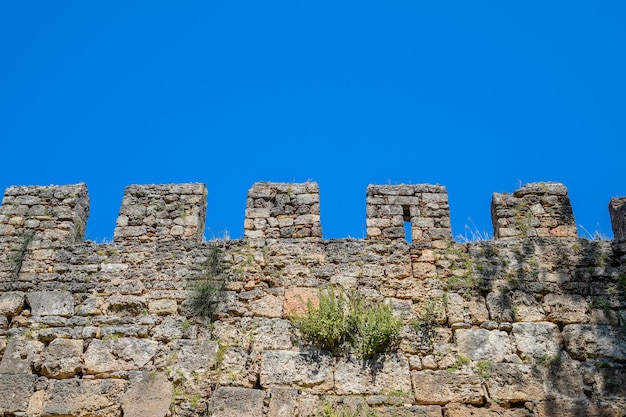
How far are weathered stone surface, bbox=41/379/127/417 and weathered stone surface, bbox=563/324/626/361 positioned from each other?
4.77 meters

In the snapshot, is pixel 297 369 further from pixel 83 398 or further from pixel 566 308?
pixel 566 308

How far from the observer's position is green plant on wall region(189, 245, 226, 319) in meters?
7.45

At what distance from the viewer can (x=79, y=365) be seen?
7.09 m

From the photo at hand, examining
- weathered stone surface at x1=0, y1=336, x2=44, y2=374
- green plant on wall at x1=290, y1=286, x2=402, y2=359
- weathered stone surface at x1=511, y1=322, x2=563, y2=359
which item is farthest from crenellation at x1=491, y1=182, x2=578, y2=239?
weathered stone surface at x1=0, y1=336, x2=44, y2=374

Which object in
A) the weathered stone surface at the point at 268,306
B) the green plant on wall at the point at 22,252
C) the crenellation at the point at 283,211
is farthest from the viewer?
the crenellation at the point at 283,211

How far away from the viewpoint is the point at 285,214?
816 cm

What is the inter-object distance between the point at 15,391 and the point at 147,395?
4.60ft

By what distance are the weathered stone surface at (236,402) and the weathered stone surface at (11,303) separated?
2605 mm

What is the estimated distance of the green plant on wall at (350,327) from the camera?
7.03 m

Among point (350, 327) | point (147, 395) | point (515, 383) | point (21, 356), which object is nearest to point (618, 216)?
point (515, 383)

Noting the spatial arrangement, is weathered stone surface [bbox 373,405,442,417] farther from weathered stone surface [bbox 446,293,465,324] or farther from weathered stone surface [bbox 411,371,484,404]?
weathered stone surface [bbox 446,293,465,324]

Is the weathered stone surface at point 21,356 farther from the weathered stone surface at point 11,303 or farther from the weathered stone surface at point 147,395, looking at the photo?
the weathered stone surface at point 147,395

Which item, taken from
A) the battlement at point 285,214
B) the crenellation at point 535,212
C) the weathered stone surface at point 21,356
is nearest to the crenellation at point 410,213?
the battlement at point 285,214

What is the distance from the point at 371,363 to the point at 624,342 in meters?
2.72
